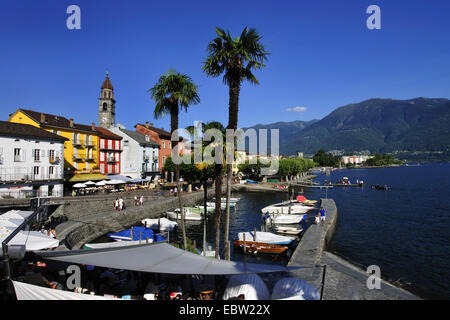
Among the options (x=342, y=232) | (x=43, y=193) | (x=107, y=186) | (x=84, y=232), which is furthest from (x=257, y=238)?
(x=107, y=186)

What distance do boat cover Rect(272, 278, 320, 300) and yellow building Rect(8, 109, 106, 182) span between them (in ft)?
143

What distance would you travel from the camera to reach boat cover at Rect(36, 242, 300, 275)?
9797 mm

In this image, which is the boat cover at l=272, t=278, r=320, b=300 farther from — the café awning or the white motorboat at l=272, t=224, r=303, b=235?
the café awning

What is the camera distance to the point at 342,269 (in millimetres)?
18281

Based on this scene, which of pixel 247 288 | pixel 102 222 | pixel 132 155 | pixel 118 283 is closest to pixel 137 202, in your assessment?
pixel 102 222

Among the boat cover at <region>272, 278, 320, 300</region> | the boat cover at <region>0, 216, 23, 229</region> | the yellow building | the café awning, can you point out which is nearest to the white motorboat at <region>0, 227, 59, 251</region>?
the boat cover at <region>0, 216, 23, 229</region>

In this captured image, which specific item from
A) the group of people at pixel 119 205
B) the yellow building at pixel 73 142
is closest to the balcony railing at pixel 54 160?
the yellow building at pixel 73 142

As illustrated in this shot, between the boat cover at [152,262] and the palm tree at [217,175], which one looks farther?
the palm tree at [217,175]

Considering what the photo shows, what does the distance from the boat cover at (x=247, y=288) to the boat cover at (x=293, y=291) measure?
0.57 meters

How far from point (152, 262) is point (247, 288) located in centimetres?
403

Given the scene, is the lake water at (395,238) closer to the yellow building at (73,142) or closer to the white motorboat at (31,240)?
the white motorboat at (31,240)

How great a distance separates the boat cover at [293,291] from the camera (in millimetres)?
10758
